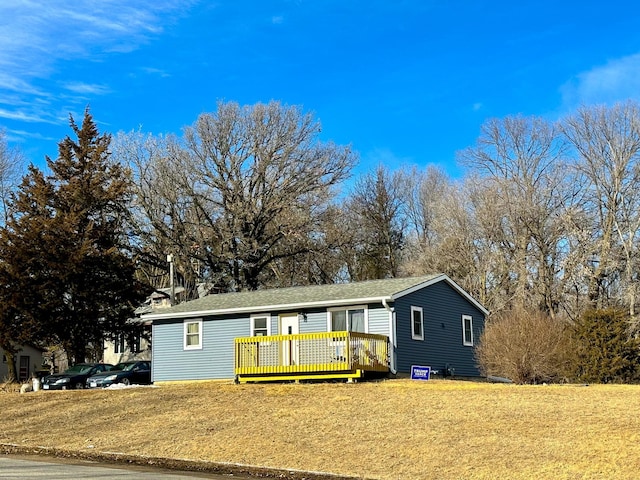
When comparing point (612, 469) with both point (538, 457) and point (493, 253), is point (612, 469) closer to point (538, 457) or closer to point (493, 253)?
point (538, 457)

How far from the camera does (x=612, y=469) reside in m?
12.1

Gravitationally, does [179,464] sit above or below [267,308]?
below

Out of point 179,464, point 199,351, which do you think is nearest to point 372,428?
point 179,464

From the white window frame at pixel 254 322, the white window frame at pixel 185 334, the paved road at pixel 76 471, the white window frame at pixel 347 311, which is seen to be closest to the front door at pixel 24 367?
the white window frame at pixel 185 334

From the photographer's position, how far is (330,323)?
27.8m

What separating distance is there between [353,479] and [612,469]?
13.8ft

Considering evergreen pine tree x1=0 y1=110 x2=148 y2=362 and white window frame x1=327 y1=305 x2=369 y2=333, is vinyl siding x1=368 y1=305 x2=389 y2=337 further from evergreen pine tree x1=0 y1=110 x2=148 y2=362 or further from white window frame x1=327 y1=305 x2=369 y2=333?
evergreen pine tree x1=0 y1=110 x2=148 y2=362

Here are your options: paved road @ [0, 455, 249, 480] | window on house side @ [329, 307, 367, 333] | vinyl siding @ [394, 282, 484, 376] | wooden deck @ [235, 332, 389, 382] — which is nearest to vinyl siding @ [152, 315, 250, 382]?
wooden deck @ [235, 332, 389, 382]

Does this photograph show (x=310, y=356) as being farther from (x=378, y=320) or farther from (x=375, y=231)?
(x=375, y=231)

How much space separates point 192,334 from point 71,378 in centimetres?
653

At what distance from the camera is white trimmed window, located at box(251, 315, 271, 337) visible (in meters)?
29.1

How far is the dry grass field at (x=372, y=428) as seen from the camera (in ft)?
43.2

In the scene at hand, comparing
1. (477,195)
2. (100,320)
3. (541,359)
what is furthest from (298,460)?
(477,195)

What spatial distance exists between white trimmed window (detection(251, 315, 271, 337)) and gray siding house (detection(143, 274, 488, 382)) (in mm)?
38
